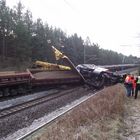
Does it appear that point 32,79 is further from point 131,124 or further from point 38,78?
point 131,124

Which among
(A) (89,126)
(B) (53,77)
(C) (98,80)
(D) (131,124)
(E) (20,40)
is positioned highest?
(E) (20,40)

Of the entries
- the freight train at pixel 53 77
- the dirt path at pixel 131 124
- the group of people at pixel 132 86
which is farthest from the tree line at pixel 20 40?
the dirt path at pixel 131 124

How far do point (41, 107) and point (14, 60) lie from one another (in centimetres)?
5195

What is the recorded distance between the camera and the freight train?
821 inches

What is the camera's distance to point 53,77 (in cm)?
2623

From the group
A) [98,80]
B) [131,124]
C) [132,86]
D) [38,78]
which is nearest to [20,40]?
[98,80]

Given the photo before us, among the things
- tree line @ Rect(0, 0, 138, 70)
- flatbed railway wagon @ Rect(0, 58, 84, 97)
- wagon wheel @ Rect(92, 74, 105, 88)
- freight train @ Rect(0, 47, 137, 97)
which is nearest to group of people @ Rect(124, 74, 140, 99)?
freight train @ Rect(0, 47, 137, 97)

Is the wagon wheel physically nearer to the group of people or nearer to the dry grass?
the group of people

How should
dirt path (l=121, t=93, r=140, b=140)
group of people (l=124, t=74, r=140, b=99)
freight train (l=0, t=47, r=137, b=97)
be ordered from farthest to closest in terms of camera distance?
group of people (l=124, t=74, r=140, b=99)
freight train (l=0, t=47, r=137, b=97)
dirt path (l=121, t=93, r=140, b=140)

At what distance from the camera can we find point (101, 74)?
29516 millimetres

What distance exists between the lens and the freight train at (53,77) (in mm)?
20844

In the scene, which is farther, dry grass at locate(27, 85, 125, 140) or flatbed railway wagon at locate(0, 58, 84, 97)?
flatbed railway wagon at locate(0, 58, 84, 97)

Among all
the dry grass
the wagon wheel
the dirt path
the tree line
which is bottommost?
the dirt path

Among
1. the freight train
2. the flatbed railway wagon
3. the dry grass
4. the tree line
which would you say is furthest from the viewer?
→ the tree line
